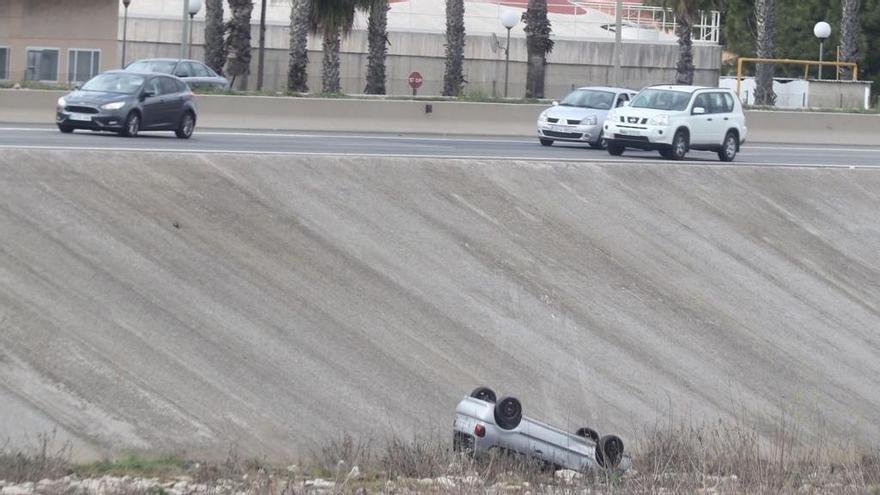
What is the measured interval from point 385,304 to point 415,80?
111 ft

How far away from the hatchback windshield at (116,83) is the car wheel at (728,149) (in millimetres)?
11795

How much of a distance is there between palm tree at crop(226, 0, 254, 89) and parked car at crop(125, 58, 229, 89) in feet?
11.1

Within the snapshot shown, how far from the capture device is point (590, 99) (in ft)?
111

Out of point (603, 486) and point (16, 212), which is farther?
point (16, 212)

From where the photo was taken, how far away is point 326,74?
42.5 metres

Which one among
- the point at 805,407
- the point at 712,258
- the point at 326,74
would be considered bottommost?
the point at 805,407

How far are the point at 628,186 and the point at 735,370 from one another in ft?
18.3

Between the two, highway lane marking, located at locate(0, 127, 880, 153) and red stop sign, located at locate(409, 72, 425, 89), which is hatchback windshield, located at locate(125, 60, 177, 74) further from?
red stop sign, located at locate(409, 72, 425, 89)

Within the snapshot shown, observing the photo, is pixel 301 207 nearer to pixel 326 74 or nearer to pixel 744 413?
pixel 744 413

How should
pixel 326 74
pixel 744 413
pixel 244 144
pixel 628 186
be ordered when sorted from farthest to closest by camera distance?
1. pixel 326 74
2. pixel 244 144
3. pixel 628 186
4. pixel 744 413

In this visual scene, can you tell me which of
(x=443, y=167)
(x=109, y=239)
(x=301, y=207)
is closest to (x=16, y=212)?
(x=109, y=239)

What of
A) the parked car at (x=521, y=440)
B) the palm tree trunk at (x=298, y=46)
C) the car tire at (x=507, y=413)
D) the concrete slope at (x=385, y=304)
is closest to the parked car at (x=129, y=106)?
the concrete slope at (x=385, y=304)

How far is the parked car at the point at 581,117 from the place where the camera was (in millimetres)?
32500

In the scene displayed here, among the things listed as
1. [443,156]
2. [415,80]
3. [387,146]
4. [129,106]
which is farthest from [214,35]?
[443,156]
